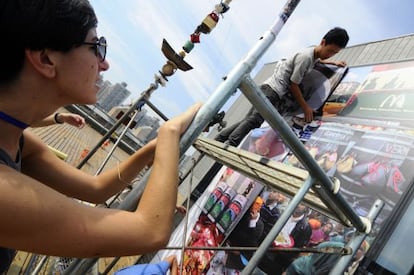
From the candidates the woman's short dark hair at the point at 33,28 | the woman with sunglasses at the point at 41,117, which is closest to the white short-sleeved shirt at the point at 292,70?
the woman with sunglasses at the point at 41,117

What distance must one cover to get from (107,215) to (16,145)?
0.69m

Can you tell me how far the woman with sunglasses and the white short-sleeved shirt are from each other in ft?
10.3

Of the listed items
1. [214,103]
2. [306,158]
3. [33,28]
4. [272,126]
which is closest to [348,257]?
[306,158]

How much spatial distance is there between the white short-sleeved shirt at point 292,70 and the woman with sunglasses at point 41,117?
3132 millimetres

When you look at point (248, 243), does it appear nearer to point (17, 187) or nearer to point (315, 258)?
point (315, 258)

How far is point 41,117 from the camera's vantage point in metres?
1.33

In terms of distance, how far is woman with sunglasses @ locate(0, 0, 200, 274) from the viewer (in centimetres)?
91

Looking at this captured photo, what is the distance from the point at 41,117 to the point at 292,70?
11.9 feet

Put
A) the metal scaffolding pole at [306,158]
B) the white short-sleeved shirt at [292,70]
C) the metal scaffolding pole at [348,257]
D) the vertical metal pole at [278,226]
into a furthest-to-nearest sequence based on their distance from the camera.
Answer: the white short-sleeved shirt at [292,70] < the metal scaffolding pole at [348,257] < the vertical metal pole at [278,226] < the metal scaffolding pole at [306,158]

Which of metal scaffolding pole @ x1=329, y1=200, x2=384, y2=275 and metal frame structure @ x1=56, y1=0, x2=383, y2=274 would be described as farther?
metal scaffolding pole @ x1=329, y1=200, x2=384, y2=275

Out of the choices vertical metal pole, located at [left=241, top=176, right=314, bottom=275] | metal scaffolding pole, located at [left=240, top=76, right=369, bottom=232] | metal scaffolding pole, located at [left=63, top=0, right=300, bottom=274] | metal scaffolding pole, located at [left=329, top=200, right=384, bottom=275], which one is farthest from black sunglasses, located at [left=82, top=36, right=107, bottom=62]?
metal scaffolding pole, located at [left=329, top=200, right=384, bottom=275]

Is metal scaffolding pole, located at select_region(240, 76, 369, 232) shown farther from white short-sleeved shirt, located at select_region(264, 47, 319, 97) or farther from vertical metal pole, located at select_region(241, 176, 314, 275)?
white short-sleeved shirt, located at select_region(264, 47, 319, 97)

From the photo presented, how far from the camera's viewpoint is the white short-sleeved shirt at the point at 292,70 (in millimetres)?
4059

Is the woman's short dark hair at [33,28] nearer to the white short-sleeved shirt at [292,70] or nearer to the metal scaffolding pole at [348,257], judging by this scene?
the metal scaffolding pole at [348,257]
